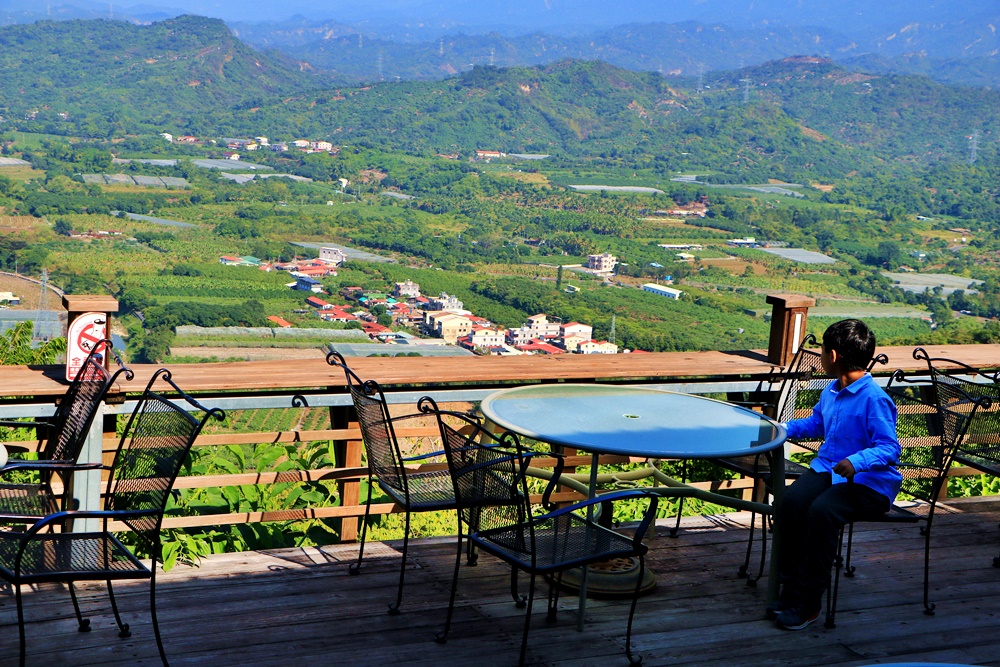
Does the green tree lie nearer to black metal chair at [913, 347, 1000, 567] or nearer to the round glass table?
the round glass table

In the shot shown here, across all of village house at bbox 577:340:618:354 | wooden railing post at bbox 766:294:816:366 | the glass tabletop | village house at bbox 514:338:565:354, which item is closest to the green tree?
the glass tabletop

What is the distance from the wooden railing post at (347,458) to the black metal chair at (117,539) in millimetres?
731

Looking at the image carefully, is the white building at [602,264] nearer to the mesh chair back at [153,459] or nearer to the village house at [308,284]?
the village house at [308,284]

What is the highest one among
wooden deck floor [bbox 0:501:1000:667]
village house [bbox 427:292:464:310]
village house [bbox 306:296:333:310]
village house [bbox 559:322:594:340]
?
wooden deck floor [bbox 0:501:1000:667]

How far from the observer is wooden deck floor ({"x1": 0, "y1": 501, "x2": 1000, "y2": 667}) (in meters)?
2.34

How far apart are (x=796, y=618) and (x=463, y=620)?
0.89m

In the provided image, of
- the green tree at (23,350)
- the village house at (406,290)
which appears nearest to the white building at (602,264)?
the village house at (406,290)

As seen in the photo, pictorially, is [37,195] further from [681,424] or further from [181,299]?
[681,424]

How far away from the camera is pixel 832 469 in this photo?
2.61 metres

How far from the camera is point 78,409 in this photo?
2461 millimetres

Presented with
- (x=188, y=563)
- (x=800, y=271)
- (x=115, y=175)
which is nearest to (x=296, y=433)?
(x=188, y=563)

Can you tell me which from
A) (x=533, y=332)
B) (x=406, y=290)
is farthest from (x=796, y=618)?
(x=406, y=290)

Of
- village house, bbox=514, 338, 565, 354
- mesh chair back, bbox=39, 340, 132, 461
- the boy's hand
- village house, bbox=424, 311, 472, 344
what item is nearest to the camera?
mesh chair back, bbox=39, 340, 132, 461

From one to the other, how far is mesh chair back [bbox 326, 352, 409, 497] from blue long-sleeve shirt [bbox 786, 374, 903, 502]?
43.1 inches
